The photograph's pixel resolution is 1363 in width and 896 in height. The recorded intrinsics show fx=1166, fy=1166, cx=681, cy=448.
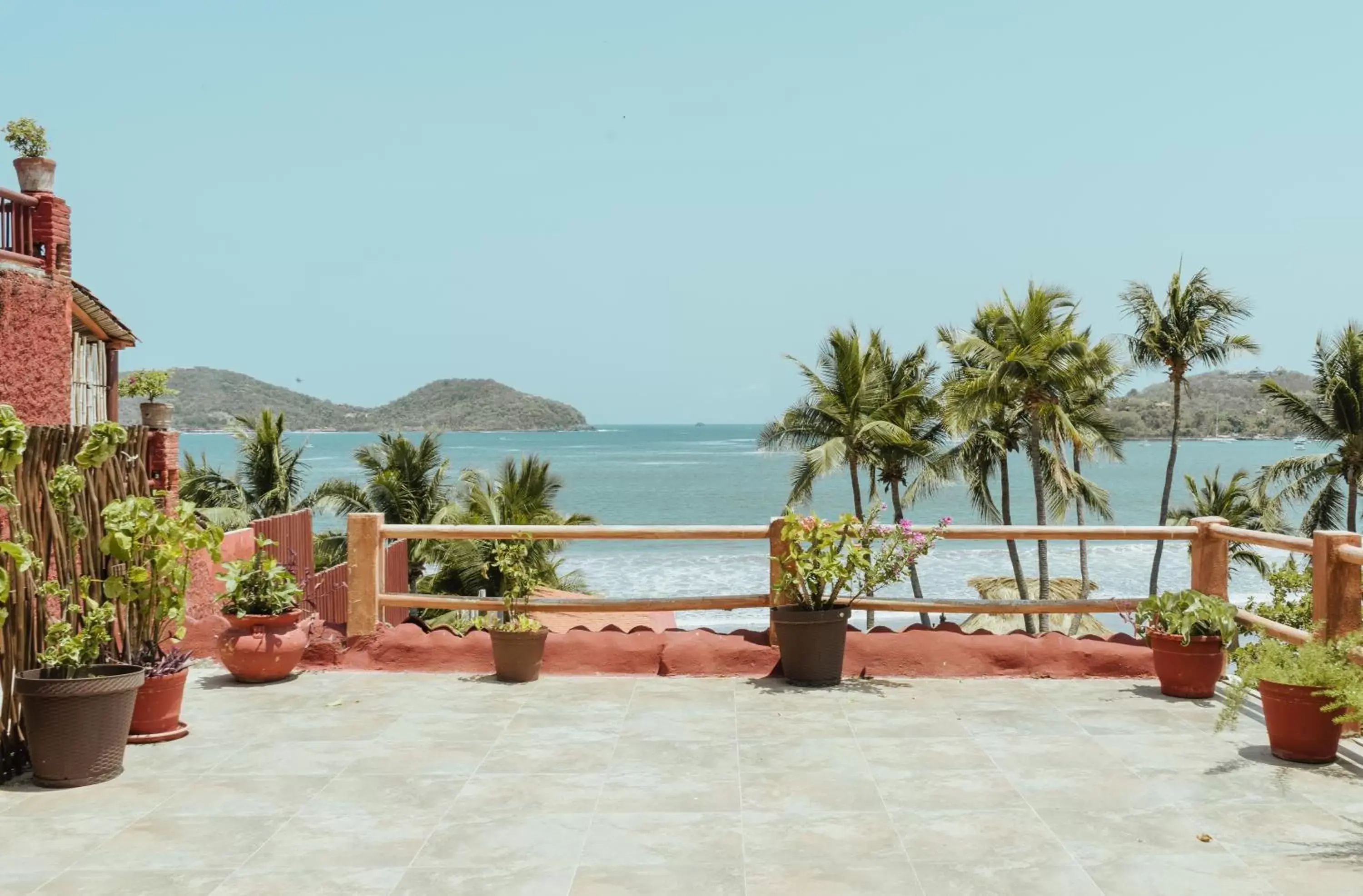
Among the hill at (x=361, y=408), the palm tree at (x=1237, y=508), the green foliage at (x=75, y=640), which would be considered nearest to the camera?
the green foliage at (x=75, y=640)

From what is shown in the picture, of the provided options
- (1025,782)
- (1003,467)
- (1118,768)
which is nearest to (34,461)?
(1025,782)

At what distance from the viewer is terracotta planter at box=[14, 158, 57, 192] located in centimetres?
1416

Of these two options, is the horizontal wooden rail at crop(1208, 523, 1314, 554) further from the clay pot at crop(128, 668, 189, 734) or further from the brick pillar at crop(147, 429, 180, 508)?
the brick pillar at crop(147, 429, 180, 508)

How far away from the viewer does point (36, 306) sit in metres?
13.7

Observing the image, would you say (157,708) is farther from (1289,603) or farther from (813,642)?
(1289,603)

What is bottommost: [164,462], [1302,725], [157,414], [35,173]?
[1302,725]

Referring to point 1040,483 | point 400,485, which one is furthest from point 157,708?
point 1040,483

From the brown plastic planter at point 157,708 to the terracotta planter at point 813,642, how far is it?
11.8 ft

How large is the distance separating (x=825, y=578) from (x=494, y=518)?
68.8 ft

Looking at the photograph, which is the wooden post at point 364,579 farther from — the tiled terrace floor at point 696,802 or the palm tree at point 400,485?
the palm tree at point 400,485

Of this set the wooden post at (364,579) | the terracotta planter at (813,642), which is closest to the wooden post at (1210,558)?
the terracotta planter at (813,642)

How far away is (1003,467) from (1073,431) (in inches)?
174

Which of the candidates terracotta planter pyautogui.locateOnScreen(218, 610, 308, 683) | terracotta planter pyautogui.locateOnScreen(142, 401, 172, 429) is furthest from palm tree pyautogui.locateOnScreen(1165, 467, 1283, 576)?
terracotta planter pyautogui.locateOnScreen(218, 610, 308, 683)

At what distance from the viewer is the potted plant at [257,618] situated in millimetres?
7449
